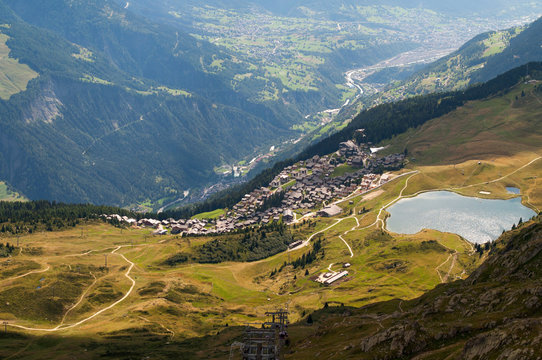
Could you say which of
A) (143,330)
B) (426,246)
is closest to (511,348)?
(143,330)

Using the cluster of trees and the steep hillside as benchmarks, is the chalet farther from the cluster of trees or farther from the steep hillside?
the steep hillside

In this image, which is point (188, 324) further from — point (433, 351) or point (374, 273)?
point (433, 351)

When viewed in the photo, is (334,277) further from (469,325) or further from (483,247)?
(469,325)

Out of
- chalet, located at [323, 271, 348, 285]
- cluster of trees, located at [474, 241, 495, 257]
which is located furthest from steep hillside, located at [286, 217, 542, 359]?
chalet, located at [323, 271, 348, 285]

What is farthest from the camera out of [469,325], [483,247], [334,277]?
[334,277]

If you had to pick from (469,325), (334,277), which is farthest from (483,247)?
(469,325)

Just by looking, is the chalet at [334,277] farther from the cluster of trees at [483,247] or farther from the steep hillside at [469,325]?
the steep hillside at [469,325]

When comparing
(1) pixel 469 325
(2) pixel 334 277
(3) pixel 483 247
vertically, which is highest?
(1) pixel 469 325

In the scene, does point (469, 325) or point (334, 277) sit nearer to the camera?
point (469, 325)

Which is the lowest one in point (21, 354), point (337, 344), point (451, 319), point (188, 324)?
point (188, 324)
